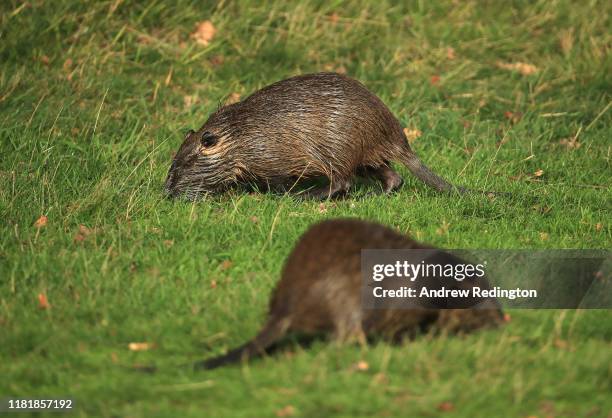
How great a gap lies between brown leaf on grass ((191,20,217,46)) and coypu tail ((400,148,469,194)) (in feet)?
8.61

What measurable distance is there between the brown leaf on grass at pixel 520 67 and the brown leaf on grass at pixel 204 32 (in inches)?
101

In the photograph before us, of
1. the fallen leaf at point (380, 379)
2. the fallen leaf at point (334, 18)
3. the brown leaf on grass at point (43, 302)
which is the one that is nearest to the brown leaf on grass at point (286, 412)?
the fallen leaf at point (380, 379)

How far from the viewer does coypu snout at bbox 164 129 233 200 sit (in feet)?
21.0

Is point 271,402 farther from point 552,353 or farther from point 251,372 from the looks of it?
point 552,353

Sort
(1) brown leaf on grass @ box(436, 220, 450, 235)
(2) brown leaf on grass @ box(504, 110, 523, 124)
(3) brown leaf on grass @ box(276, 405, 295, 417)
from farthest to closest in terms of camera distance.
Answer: (2) brown leaf on grass @ box(504, 110, 523, 124) < (1) brown leaf on grass @ box(436, 220, 450, 235) < (3) brown leaf on grass @ box(276, 405, 295, 417)

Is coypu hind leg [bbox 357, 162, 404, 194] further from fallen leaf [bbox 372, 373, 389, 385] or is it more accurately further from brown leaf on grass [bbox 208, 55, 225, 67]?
fallen leaf [bbox 372, 373, 389, 385]

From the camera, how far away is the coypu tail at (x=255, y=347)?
3.81 m

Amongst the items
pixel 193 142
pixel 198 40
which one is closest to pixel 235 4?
pixel 198 40

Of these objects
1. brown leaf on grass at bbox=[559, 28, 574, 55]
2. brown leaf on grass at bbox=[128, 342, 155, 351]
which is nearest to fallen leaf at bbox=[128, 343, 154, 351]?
brown leaf on grass at bbox=[128, 342, 155, 351]

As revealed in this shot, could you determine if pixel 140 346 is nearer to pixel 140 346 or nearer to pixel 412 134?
pixel 140 346

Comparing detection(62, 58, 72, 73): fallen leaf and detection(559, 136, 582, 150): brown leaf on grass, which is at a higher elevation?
detection(62, 58, 72, 73): fallen leaf

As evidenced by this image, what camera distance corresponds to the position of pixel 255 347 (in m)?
3.84

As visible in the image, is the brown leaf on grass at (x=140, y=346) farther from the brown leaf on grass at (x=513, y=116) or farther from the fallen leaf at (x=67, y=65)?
the brown leaf on grass at (x=513, y=116)

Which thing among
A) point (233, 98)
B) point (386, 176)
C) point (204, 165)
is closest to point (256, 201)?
point (204, 165)
